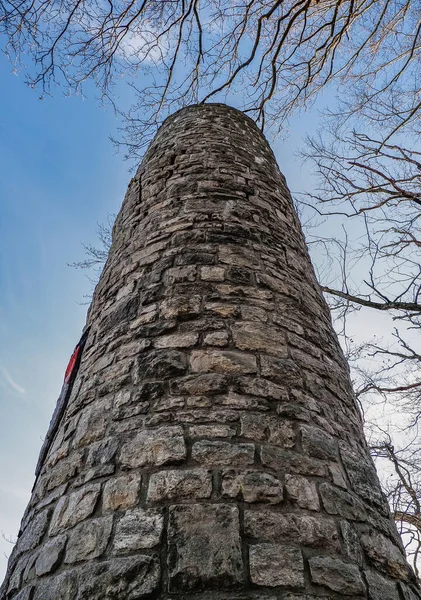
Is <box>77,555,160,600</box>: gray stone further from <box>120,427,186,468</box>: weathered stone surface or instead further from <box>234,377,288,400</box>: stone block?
<box>234,377,288,400</box>: stone block

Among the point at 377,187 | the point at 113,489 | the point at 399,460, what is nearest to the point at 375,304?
the point at 377,187

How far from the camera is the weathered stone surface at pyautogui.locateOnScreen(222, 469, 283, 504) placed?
1.49 metres

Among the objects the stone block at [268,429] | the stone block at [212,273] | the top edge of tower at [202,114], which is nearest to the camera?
the stone block at [268,429]

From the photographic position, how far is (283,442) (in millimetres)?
1723

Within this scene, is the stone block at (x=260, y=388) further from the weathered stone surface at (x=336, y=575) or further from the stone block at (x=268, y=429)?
the weathered stone surface at (x=336, y=575)

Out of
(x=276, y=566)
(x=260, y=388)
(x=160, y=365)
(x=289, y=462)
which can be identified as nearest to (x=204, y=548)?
(x=276, y=566)

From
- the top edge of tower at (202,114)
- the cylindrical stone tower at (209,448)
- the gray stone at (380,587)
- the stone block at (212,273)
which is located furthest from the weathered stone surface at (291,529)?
the top edge of tower at (202,114)

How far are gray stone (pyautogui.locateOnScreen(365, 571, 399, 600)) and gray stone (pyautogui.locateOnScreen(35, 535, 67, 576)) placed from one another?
42.3 inches

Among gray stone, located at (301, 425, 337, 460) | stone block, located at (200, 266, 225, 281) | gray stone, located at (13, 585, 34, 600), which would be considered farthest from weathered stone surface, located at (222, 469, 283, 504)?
stone block, located at (200, 266, 225, 281)

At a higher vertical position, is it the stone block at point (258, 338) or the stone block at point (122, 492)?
the stone block at point (258, 338)

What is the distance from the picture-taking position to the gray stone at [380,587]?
4.58 ft

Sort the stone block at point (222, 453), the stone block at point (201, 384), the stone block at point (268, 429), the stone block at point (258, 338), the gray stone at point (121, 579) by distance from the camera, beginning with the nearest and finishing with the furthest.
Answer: the gray stone at point (121, 579) → the stone block at point (222, 453) → the stone block at point (268, 429) → the stone block at point (201, 384) → the stone block at point (258, 338)

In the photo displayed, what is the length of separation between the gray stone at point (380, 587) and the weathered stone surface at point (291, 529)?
144 mm

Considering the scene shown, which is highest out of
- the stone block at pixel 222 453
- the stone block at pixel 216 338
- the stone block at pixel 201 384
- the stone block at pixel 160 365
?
the stone block at pixel 216 338
